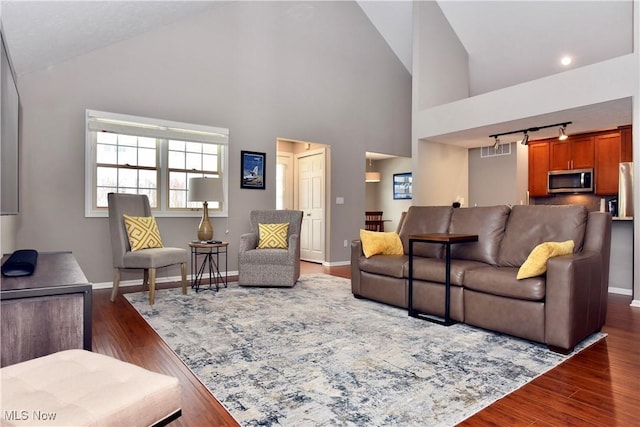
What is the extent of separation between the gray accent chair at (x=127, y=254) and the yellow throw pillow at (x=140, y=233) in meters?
0.05

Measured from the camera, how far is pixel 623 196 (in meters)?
→ 4.55

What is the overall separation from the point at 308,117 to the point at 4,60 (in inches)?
186

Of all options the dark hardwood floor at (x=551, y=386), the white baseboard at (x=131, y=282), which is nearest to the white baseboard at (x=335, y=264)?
the white baseboard at (x=131, y=282)

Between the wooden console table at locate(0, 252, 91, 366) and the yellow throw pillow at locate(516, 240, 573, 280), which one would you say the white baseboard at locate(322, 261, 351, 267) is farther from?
the wooden console table at locate(0, 252, 91, 366)

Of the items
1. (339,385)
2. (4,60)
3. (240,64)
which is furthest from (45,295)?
(240,64)

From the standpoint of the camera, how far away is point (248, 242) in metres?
4.82

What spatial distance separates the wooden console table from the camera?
1.52 m

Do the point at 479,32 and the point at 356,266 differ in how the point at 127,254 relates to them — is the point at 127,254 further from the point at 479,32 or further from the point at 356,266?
the point at 479,32

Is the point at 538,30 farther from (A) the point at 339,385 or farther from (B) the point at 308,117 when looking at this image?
(A) the point at 339,385

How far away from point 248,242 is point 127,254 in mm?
1420

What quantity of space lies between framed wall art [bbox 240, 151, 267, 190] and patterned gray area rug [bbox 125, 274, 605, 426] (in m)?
2.28

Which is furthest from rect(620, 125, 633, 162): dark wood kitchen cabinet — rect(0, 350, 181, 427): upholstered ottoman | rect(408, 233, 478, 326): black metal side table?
rect(0, 350, 181, 427): upholstered ottoman

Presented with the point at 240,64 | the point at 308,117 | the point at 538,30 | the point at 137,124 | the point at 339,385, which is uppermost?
the point at 538,30

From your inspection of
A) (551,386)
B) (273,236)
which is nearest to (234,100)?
(273,236)
